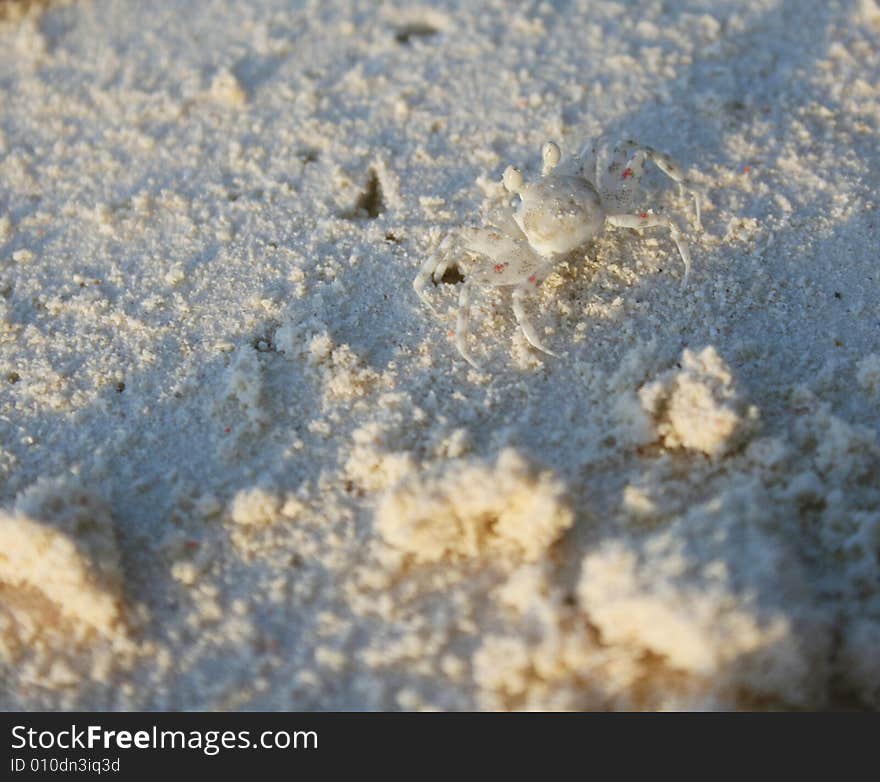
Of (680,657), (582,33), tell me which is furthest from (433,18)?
(680,657)

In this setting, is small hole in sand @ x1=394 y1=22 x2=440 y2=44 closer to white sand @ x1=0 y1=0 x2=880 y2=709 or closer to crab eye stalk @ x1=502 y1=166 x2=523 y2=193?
white sand @ x1=0 y1=0 x2=880 y2=709

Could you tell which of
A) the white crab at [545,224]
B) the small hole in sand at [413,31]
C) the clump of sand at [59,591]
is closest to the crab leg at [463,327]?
the white crab at [545,224]

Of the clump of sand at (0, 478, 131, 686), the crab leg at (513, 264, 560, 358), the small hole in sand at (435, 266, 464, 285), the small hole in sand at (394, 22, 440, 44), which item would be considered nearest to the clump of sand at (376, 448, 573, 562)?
the crab leg at (513, 264, 560, 358)

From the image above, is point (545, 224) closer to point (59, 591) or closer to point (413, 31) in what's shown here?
point (413, 31)

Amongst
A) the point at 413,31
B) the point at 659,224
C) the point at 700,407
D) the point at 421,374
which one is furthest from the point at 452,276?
the point at 413,31

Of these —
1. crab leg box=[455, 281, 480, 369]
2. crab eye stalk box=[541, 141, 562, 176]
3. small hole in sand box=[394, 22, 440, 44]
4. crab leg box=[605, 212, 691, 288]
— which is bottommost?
crab leg box=[455, 281, 480, 369]

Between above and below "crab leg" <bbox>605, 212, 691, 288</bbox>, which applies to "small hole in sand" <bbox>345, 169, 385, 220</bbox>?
above

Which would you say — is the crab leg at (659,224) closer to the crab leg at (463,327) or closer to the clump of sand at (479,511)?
the crab leg at (463,327)

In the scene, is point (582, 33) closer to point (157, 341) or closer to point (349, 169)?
point (349, 169)
